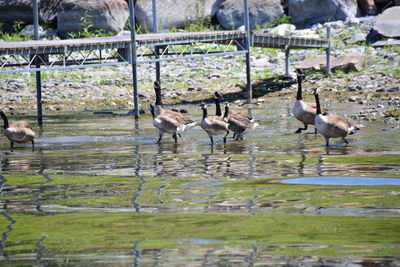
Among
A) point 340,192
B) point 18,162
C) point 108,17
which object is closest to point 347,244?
point 340,192

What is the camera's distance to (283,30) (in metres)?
43.3

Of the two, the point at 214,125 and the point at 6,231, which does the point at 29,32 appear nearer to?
the point at 214,125

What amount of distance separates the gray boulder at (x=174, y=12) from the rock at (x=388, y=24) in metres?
10.2

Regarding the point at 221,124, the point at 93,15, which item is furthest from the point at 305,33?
the point at 221,124

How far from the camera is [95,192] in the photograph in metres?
13.2

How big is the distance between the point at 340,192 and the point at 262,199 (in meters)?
1.20

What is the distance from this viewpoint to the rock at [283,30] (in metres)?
43.1

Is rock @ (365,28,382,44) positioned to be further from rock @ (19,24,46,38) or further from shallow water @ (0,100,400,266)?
shallow water @ (0,100,400,266)

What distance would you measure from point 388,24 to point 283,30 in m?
5.98

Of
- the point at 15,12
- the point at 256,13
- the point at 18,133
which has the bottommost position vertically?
the point at 18,133

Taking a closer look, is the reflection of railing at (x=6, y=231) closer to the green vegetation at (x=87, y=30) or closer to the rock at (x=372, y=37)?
the rock at (x=372, y=37)

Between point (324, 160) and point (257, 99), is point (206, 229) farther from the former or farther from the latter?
point (257, 99)

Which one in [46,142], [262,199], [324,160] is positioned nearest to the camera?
[262,199]

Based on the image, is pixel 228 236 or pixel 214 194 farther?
pixel 214 194
